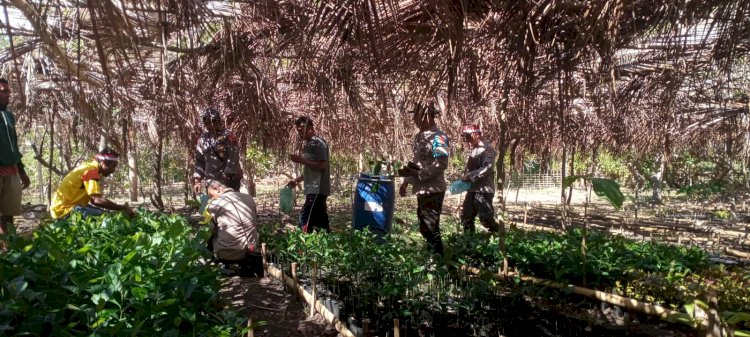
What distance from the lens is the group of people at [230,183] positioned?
12.0 feet

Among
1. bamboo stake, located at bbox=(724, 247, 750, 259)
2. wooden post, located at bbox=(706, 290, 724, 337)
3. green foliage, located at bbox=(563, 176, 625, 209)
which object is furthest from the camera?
bamboo stake, located at bbox=(724, 247, 750, 259)

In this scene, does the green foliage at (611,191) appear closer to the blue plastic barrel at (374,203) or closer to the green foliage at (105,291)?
the green foliage at (105,291)

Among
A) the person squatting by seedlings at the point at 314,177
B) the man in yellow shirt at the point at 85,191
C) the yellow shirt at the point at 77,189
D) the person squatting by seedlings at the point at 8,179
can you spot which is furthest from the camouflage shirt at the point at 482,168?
the person squatting by seedlings at the point at 8,179

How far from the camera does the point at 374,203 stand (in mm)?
4480

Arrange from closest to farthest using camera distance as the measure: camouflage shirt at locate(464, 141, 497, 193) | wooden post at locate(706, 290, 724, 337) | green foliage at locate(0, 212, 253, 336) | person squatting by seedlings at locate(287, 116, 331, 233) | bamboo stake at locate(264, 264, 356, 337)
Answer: green foliage at locate(0, 212, 253, 336) → wooden post at locate(706, 290, 724, 337) → bamboo stake at locate(264, 264, 356, 337) → person squatting by seedlings at locate(287, 116, 331, 233) → camouflage shirt at locate(464, 141, 497, 193)

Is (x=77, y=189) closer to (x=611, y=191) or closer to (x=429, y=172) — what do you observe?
(x=429, y=172)

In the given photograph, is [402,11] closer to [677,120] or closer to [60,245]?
[60,245]

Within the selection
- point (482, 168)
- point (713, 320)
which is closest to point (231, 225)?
point (482, 168)

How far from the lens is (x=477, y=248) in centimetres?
393

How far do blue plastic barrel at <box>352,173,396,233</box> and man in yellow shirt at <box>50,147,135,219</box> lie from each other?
74.6 inches

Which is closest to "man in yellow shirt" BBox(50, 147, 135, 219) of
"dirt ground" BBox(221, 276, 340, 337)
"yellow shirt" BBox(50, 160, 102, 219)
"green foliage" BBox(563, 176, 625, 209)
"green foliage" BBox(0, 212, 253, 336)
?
"yellow shirt" BBox(50, 160, 102, 219)

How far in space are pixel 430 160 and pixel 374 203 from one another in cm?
72

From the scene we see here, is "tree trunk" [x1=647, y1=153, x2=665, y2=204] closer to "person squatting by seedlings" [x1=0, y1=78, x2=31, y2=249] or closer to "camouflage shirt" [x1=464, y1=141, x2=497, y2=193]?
"camouflage shirt" [x1=464, y1=141, x2=497, y2=193]

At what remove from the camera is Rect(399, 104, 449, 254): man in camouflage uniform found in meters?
3.96
